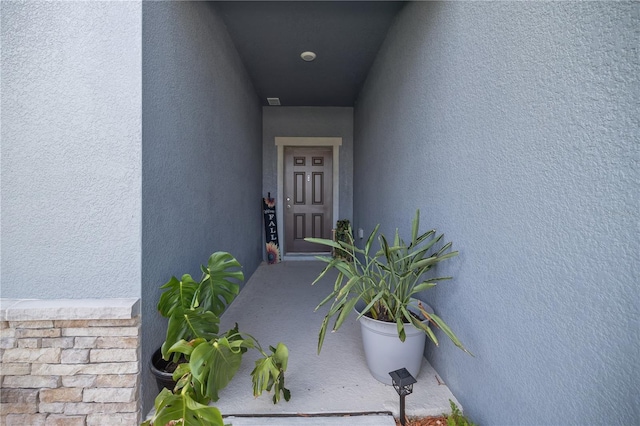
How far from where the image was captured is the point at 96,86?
4.05ft

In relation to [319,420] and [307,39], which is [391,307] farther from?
[307,39]

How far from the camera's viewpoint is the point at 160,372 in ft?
3.95

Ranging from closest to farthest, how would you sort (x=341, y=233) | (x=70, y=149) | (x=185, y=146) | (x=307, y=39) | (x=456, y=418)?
(x=456, y=418), (x=70, y=149), (x=185, y=146), (x=307, y=39), (x=341, y=233)

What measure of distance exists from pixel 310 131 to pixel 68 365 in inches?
153

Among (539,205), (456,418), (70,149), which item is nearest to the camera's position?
(539,205)

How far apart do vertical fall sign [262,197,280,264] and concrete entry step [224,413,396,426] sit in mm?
3036

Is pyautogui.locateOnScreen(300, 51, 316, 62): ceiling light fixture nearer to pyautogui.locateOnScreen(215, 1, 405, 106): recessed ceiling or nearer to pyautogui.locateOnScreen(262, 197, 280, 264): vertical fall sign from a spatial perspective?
pyautogui.locateOnScreen(215, 1, 405, 106): recessed ceiling

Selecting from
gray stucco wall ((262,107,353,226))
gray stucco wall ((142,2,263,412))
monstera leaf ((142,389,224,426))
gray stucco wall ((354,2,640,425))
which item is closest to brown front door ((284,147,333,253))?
gray stucco wall ((262,107,353,226))

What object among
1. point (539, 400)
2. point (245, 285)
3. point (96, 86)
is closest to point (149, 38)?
point (96, 86)

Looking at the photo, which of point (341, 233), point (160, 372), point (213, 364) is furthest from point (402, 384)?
point (341, 233)

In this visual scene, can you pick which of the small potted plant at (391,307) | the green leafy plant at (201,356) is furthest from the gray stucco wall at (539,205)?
the green leafy plant at (201,356)

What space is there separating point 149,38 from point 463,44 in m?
1.50

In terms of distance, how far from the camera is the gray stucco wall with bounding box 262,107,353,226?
172 inches

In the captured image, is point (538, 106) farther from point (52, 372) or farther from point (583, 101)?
point (52, 372)
